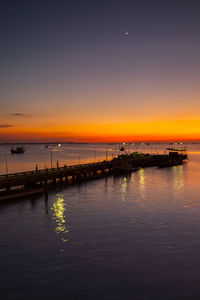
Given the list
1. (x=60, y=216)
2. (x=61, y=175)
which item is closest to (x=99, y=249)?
(x=60, y=216)

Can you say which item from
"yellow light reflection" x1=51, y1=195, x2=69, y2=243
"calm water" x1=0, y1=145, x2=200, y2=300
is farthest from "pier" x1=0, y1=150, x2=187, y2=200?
"yellow light reflection" x1=51, y1=195, x2=69, y2=243

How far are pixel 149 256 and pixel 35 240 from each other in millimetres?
11092

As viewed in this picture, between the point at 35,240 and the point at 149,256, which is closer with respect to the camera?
the point at 149,256

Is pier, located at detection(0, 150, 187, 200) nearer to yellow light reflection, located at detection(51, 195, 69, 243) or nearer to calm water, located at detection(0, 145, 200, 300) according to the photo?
calm water, located at detection(0, 145, 200, 300)

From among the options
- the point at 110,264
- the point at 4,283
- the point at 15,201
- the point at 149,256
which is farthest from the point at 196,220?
the point at 15,201

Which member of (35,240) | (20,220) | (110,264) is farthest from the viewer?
(20,220)

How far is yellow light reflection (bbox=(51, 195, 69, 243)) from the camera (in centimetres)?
2730

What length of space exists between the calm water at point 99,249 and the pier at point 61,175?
400 cm

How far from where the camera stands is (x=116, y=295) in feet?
53.9

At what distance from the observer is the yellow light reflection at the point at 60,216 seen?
27.3 metres

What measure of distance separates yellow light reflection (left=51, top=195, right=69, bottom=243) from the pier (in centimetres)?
427

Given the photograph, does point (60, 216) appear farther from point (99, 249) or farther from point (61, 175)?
point (61, 175)

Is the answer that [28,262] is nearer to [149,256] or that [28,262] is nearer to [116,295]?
[116,295]

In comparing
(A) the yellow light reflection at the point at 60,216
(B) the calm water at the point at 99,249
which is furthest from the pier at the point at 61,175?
(A) the yellow light reflection at the point at 60,216
